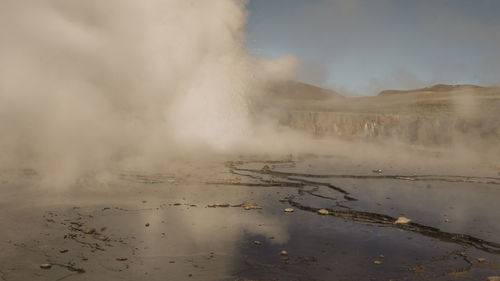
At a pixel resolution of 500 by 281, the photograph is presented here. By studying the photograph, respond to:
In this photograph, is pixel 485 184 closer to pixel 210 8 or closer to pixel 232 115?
pixel 232 115

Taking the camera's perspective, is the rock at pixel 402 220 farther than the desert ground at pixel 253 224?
Yes

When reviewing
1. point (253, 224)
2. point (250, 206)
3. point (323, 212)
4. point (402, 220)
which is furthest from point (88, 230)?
point (402, 220)

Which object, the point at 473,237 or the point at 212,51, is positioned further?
the point at 212,51

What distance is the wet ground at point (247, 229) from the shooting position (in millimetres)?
3988

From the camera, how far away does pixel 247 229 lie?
5.29 metres

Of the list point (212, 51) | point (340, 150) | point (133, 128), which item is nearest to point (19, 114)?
point (133, 128)

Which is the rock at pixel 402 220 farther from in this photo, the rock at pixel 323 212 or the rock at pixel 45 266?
the rock at pixel 45 266

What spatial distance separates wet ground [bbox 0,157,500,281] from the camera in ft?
13.1

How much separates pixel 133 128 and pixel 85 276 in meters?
10.6

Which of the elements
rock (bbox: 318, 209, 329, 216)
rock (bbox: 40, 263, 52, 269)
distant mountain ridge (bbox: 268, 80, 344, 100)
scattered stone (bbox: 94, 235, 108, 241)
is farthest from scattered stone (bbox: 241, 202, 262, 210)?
distant mountain ridge (bbox: 268, 80, 344, 100)

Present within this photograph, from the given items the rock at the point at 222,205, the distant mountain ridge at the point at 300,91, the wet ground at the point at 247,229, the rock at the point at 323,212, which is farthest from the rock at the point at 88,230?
the distant mountain ridge at the point at 300,91

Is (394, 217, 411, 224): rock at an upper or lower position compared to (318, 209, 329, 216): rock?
lower

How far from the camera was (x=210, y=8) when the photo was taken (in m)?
15.1

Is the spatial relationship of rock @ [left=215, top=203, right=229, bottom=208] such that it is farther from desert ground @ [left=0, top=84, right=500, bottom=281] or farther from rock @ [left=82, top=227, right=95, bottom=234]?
rock @ [left=82, top=227, right=95, bottom=234]
